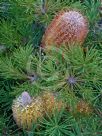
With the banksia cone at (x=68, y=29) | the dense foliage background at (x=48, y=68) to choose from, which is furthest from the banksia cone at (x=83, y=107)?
the banksia cone at (x=68, y=29)

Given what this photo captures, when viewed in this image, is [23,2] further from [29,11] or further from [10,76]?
[10,76]

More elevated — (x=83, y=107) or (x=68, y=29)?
(x=68, y=29)

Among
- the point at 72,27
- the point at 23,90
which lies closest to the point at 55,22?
the point at 72,27

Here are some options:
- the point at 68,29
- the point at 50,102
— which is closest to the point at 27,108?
the point at 50,102

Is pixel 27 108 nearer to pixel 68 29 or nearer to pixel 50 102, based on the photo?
pixel 50 102

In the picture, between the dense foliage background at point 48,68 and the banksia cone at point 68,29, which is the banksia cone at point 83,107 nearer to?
the dense foliage background at point 48,68

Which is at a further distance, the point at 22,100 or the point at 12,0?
the point at 12,0

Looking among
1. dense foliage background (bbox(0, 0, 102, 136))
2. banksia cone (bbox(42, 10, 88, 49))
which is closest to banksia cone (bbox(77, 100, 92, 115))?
dense foliage background (bbox(0, 0, 102, 136))
